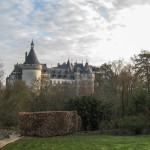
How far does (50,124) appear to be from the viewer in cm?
2366

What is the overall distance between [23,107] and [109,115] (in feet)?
37.4

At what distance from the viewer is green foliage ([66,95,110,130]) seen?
27.7 m

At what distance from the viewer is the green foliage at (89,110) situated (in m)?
27.7

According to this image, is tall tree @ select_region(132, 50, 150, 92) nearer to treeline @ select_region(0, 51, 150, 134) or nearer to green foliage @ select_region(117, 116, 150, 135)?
treeline @ select_region(0, 51, 150, 134)

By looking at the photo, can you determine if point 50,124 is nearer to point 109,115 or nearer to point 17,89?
point 109,115

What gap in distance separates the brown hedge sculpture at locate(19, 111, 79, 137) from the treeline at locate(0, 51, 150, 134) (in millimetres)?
3229

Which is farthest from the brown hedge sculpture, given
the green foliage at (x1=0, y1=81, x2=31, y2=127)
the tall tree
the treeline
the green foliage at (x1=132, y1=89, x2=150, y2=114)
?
the tall tree

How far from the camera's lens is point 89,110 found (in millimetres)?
27750

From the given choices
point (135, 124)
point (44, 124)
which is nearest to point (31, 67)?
point (44, 124)

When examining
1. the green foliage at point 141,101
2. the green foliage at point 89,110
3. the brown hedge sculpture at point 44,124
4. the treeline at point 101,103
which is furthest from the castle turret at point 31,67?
the brown hedge sculpture at point 44,124

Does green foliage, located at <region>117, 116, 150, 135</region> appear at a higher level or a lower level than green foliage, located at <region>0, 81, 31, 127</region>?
lower

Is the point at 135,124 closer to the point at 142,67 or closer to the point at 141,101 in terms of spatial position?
the point at 141,101

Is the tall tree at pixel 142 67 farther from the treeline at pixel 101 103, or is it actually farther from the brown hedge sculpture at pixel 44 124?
the brown hedge sculpture at pixel 44 124

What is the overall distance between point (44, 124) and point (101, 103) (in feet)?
20.1
